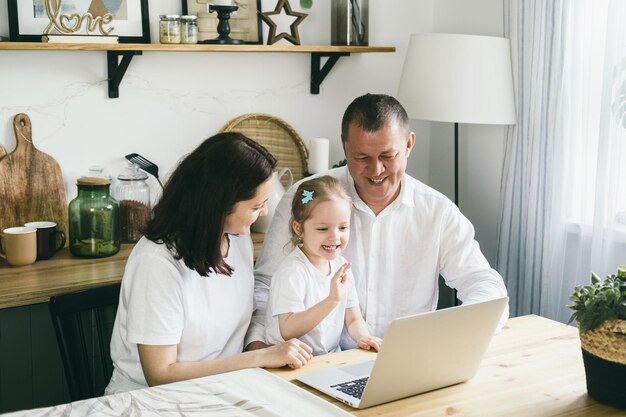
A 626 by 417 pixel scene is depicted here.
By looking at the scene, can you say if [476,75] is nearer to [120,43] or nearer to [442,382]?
[120,43]

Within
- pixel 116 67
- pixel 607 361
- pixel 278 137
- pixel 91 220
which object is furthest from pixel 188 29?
pixel 607 361

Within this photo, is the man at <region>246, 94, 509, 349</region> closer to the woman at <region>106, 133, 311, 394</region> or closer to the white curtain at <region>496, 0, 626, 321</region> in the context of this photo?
the woman at <region>106, 133, 311, 394</region>

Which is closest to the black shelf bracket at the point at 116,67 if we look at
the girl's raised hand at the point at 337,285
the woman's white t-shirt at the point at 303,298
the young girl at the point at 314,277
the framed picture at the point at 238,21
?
the framed picture at the point at 238,21

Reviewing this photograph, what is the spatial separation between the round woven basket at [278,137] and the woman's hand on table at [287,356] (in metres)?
1.50

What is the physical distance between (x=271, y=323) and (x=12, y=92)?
132 centimetres

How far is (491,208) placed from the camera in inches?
133

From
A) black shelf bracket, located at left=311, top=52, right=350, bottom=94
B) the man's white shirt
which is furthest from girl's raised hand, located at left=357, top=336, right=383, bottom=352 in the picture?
black shelf bracket, located at left=311, top=52, right=350, bottom=94

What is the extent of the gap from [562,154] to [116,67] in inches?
63.3

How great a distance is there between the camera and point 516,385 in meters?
1.73

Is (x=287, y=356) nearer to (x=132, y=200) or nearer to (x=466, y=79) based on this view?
(x=132, y=200)

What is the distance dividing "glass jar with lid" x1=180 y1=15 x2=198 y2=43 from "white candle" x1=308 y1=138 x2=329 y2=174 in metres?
0.64

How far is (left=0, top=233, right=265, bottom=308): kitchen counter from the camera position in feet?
7.74

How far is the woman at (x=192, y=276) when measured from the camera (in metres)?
1.84

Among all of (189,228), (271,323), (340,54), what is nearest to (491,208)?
(340,54)
